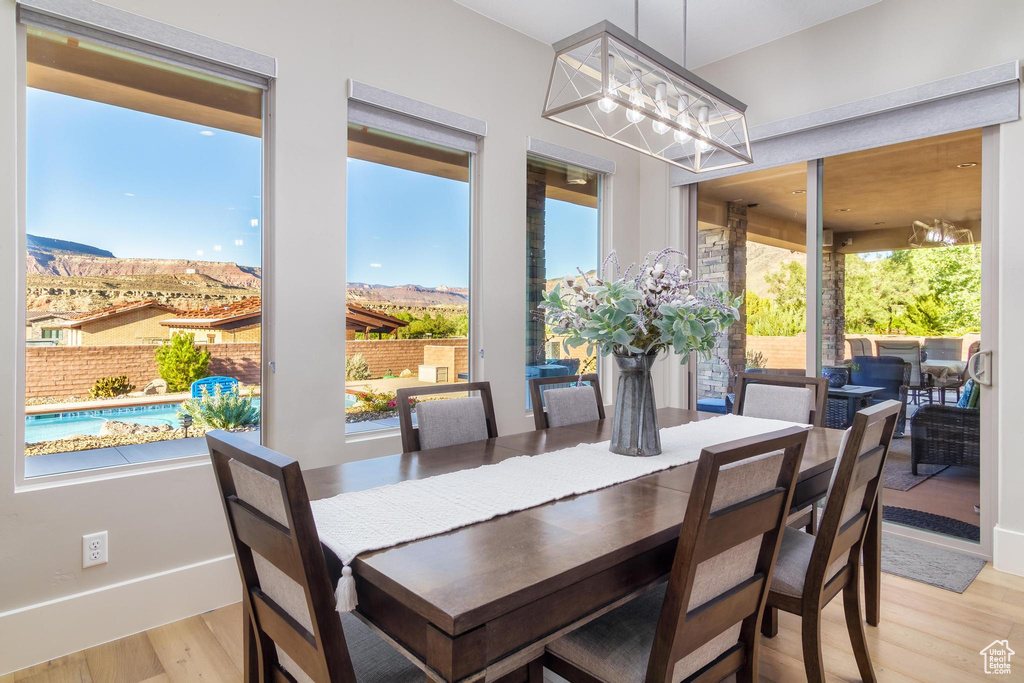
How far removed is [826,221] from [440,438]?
270cm

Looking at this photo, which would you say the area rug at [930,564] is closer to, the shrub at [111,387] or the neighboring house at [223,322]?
the neighboring house at [223,322]

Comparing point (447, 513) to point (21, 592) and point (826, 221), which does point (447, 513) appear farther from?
point (826, 221)

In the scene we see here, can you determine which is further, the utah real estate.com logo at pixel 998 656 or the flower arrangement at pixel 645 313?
the utah real estate.com logo at pixel 998 656

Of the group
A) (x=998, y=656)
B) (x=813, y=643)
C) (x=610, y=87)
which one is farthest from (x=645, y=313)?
(x=998, y=656)

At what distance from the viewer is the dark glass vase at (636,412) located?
193cm

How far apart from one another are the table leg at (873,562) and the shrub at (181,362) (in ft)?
8.77

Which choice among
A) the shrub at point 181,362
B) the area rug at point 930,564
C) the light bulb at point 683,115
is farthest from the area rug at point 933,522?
the shrub at point 181,362

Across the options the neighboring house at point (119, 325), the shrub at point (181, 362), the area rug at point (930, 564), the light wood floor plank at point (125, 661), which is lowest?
the light wood floor plank at point (125, 661)

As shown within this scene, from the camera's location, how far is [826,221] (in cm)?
344

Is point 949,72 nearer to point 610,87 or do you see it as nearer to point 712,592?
point 610,87

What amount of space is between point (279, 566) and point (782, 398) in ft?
7.73

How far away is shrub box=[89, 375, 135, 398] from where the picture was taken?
2186 millimetres

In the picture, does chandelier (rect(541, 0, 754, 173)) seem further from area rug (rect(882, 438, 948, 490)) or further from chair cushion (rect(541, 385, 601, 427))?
area rug (rect(882, 438, 948, 490))

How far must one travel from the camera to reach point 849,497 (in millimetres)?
1586
